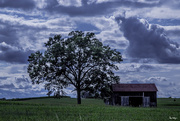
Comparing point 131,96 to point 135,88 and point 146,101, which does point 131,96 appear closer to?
point 135,88

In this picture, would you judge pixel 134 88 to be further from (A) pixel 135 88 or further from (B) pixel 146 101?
(B) pixel 146 101

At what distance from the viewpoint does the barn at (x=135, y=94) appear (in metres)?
56.2

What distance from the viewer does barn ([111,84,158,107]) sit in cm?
5625

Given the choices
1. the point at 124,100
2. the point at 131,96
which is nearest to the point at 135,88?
the point at 131,96

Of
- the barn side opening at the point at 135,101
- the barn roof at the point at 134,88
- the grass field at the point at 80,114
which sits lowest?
the barn side opening at the point at 135,101

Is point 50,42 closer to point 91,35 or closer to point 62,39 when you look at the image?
point 62,39

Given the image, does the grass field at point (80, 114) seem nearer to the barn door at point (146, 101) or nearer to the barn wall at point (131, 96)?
the barn door at point (146, 101)

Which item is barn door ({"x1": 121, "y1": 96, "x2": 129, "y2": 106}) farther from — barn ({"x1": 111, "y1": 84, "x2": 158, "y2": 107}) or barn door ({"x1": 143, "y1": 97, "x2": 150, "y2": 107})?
barn door ({"x1": 143, "y1": 97, "x2": 150, "y2": 107})

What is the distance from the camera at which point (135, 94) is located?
56656 millimetres

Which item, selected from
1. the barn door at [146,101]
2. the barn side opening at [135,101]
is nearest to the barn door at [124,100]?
the barn side opening at [135,101]

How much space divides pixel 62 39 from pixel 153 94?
74.1ft

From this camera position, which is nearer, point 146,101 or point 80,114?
point 80,114

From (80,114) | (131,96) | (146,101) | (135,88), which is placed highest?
(135,88)

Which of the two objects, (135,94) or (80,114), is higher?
(80,114)
